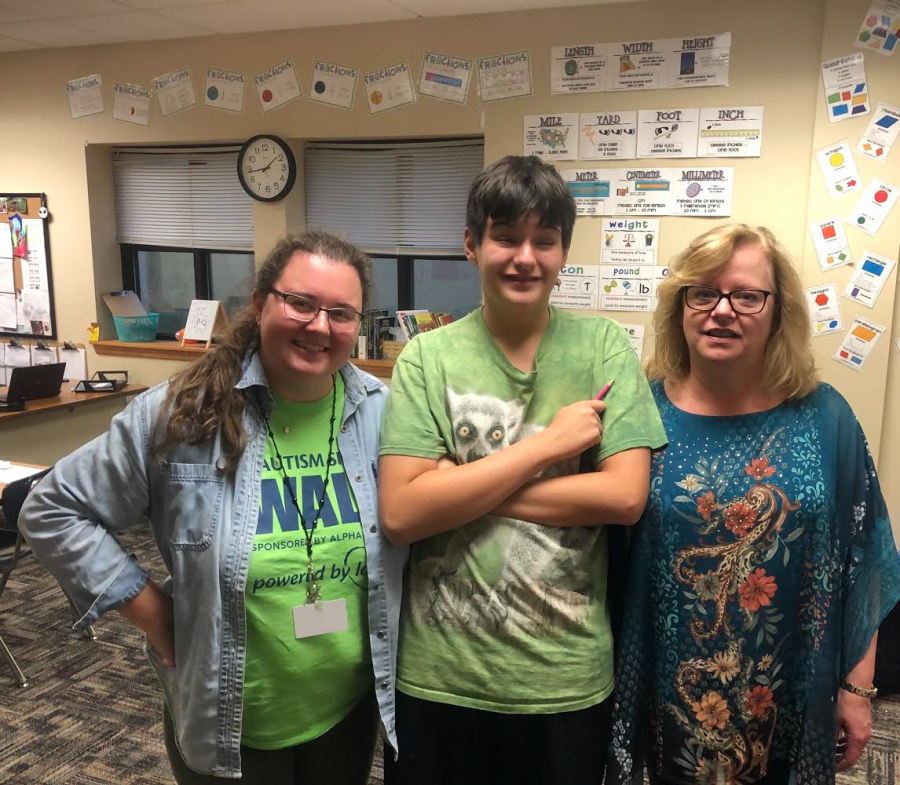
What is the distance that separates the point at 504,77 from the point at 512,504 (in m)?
3.00

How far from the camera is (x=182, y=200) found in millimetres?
4844

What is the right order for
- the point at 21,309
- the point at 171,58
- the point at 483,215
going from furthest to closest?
1. the point at 21,309
2. the point at 171,58
3. the point at 483,215

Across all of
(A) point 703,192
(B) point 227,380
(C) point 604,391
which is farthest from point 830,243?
(B) point 227,380

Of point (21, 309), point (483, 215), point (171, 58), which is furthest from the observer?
point (21, 309)

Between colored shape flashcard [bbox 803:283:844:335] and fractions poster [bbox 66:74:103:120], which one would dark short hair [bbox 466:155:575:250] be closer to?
colored shape flashcard [bbox 803:283:844:335]

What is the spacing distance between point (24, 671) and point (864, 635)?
9.77 ft


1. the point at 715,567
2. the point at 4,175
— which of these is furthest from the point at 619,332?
the point at 4,175

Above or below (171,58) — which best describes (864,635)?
below

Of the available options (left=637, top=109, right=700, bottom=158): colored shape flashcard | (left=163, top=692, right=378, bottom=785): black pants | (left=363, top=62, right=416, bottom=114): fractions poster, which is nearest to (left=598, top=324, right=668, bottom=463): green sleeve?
(left=163, top=692, right=378, bottom=785): black pants

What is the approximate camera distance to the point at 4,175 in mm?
4945

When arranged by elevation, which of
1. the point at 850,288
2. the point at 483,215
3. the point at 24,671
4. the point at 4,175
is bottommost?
the point at 24,671

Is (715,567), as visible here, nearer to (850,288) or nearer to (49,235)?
(850,288)

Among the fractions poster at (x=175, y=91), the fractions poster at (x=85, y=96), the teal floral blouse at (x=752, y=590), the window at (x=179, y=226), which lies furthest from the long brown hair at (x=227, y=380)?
the fractions poster at (x=85, y=96)

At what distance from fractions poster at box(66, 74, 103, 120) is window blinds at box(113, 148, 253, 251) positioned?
0.32 meters
